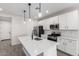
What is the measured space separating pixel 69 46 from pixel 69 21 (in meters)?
1.27

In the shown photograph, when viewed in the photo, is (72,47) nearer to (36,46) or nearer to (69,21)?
(69,21)

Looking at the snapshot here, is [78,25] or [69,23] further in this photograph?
[69,23]

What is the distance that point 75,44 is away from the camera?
2.82 m

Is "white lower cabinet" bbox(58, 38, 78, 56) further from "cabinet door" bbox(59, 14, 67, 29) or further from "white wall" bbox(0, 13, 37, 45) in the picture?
"white wall" bbox(0, 13, 37, 45)

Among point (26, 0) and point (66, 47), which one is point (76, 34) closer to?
point (66, 47)

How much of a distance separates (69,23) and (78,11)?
71cm

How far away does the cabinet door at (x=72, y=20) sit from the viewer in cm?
294

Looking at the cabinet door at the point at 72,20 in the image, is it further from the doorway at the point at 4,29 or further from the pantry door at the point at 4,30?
the pantry door at the point at 4,30

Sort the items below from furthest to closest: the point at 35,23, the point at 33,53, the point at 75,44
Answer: the point at 35,23
the point at 75,44
the point at 33,53

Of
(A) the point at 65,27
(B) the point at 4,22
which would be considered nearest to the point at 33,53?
(A) the point at 65,27

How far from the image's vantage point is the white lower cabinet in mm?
2829

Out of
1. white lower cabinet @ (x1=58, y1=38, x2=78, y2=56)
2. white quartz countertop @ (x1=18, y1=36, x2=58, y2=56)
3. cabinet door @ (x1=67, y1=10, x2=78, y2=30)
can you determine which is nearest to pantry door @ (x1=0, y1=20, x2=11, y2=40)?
white quartz countertop @ (x1=18, y1=36, x2=58, y2=56)

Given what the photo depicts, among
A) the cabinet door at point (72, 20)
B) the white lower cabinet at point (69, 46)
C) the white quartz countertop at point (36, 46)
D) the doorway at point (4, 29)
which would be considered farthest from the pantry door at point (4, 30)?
the cabinet door at point (72, 20)

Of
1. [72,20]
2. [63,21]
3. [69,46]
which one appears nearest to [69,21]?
[72,20]
